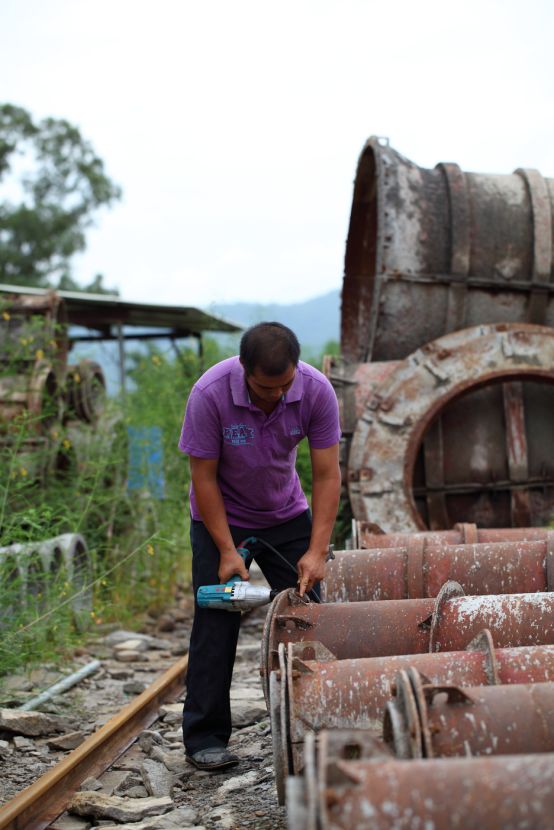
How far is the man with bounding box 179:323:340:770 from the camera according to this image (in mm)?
4285

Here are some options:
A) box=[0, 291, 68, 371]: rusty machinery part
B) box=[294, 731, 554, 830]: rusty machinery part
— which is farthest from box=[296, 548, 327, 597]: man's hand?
box=[0, 291, 68, 371]: rusty machinery part

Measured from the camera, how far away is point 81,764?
445 cm

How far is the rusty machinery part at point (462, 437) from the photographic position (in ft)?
23.6

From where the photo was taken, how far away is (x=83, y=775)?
4.45 metres

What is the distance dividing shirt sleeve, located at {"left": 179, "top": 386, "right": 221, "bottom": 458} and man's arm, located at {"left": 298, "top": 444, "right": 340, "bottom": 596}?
454 millimetres

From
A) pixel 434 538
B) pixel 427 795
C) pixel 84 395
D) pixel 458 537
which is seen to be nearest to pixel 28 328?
pixel 84 395

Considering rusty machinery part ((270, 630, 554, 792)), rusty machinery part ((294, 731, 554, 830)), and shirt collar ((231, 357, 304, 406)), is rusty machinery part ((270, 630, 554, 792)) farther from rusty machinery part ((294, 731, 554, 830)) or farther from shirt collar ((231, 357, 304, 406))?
shirt collar ((231, 357, 304, 406))

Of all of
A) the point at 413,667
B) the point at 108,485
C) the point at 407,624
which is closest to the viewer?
the point at 413,667

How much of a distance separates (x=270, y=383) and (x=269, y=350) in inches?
5.5

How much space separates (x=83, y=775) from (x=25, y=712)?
906mm

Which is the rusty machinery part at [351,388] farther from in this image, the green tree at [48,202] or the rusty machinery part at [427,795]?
the green tree at [48,202]

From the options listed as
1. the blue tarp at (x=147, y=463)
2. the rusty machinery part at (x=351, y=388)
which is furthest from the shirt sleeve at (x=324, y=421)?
the blue tarp at (x=147, y=463)

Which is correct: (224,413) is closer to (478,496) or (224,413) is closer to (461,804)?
(461,804)

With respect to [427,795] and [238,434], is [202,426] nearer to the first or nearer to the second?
[238,434]
